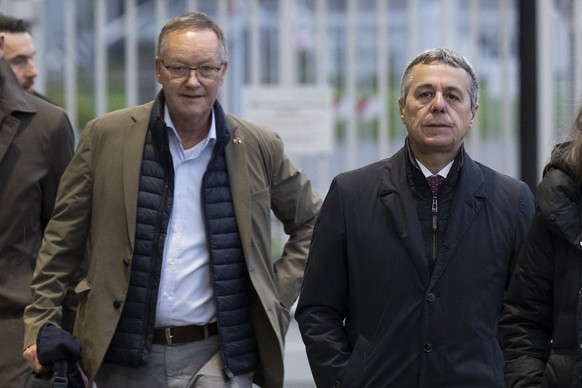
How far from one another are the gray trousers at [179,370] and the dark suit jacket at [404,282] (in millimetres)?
482

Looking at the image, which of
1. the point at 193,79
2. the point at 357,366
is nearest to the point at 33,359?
the point at 193,79

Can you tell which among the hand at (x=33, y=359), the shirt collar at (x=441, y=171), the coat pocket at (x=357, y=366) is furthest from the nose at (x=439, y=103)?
the hand at (x=33, y=359)

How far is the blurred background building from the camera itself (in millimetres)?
6254

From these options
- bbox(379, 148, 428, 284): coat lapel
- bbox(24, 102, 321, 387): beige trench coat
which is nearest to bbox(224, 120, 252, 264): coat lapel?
bbox(24, 102, 321, 387): beige trench coat

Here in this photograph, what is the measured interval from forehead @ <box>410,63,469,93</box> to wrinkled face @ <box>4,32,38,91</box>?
95.9 inches

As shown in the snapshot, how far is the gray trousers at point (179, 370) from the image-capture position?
4.20 meters

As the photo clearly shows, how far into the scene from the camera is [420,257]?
11.9 feet

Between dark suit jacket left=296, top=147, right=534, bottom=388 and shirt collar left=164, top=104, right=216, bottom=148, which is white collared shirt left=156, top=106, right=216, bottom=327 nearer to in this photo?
shirt collar left=164, top=104, right=216, bottom=148

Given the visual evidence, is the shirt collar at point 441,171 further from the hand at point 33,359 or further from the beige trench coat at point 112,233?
the hand at point 33,359

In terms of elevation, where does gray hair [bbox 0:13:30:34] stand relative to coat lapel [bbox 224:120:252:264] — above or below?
above

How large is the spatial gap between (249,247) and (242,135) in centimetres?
38

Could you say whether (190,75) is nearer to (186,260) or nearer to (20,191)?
(186,260)

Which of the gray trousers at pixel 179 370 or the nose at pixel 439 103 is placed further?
the gray trousers at pixel 179 370

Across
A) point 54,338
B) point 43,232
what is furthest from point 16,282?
point 54,338
